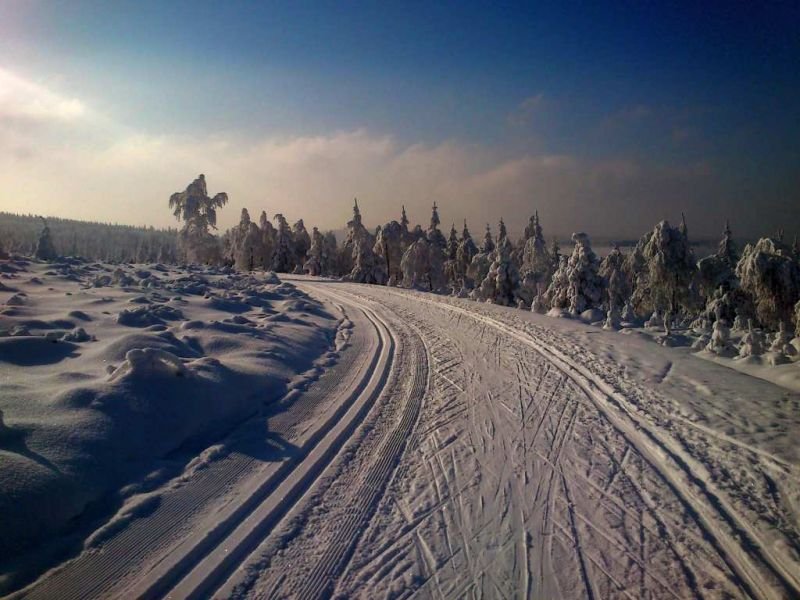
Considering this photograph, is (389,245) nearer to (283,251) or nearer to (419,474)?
(283,251)

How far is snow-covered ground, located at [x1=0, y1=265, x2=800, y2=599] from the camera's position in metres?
3.79

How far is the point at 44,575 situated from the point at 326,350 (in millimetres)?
8593

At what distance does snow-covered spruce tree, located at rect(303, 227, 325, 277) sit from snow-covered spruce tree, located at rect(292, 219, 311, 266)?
443 centimetres

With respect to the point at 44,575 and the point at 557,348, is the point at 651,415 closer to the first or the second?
the point at 557,348

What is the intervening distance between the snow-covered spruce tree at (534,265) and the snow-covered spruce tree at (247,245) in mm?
34068

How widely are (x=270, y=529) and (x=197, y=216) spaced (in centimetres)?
5136

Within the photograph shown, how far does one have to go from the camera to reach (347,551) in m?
4.07

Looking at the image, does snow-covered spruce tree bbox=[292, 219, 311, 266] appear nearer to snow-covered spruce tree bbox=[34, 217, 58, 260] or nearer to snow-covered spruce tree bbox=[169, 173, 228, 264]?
snow-covered spruce tree bbox=[169, 173, 228, 264]

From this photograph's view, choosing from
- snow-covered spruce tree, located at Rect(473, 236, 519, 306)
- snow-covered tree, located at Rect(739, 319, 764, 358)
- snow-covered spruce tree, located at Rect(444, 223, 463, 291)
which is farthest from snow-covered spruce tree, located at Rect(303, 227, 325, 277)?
snow-covered tree, located at Rect(739, 319, 764, 358)

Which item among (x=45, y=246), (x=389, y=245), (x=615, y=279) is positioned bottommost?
(x=45, y=246)

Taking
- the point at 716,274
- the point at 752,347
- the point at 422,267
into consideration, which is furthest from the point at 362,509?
the point at 422,267

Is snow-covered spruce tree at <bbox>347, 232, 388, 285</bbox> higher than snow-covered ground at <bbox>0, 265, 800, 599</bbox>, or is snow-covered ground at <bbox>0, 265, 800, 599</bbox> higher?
snow-covered spruce tree at <bbox>347, 232, 388, 285</bbox>

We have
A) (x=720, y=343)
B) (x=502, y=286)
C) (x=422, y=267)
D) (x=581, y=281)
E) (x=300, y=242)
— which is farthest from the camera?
(x=300, y=242)

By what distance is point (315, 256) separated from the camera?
168ft
